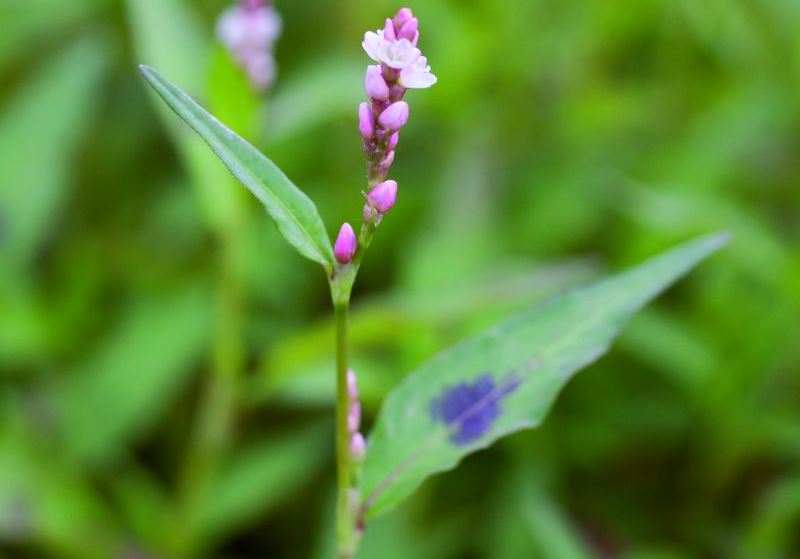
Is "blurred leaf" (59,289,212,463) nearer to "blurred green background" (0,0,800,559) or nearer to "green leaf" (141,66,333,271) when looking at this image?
"blurred green background" (0,0,800,559)

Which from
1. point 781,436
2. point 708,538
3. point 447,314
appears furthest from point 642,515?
point 447,314

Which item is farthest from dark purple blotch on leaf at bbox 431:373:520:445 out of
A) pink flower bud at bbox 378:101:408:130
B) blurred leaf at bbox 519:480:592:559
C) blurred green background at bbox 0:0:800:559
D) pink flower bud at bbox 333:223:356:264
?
blurred leaf at bbox 519:480:592:559

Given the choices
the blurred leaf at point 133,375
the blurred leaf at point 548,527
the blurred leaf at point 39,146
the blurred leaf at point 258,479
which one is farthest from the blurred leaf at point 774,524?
the blurred leaf at point 39,146

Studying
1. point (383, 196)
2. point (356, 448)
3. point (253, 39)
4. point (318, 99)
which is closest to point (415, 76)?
point (383, 196)

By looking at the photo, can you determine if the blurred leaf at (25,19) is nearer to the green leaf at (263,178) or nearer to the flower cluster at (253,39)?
the flower cluster at (253,39)

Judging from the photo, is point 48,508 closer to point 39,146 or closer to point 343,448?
point 39,146

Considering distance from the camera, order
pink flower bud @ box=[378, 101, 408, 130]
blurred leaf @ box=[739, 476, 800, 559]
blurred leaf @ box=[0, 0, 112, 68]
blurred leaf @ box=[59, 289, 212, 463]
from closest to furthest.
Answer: pink flower bud @ box=[378, 101, 408, 130], blurred leaf @ box=[739, 476, 800, 559], blurred leaf @ box=[59, 289, 212, 463], blurred leaf @ box=[0, 0, 112, 68]

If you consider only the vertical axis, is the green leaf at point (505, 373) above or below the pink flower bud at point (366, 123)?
below
